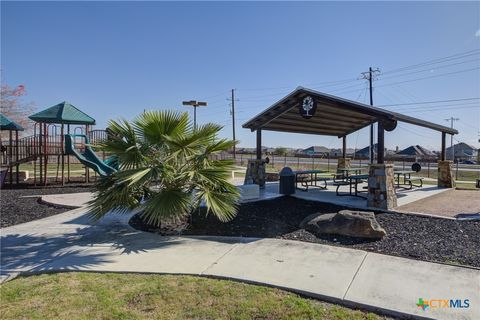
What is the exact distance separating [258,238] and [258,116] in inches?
264

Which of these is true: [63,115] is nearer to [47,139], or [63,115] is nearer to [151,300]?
[47,139]

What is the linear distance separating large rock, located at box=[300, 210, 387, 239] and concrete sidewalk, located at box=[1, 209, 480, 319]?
0.74 m

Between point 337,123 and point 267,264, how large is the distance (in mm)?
10614

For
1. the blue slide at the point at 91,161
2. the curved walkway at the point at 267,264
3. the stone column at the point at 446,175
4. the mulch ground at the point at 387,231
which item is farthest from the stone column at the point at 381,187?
the blue slide at the point at 91,161

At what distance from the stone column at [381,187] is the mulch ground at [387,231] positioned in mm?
537

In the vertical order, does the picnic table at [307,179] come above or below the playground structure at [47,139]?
below

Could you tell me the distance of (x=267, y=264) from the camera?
426 cm

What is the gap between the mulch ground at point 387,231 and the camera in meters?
4.75

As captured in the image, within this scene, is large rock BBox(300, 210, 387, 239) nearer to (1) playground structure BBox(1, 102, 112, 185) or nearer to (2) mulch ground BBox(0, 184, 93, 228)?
(2) mulch ground BBox(0, 184, 93, 228)

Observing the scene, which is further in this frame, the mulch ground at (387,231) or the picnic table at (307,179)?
the picnic table at (307,179)

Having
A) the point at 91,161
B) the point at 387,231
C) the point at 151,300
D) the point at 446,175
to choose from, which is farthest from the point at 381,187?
the point at 91,161

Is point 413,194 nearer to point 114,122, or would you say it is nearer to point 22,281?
point 114,122

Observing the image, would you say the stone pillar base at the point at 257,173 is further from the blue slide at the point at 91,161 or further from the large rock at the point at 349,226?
the large rock at the point at 349,226

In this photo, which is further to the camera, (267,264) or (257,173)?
(257,173)
